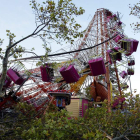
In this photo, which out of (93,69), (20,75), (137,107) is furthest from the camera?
(20,75)

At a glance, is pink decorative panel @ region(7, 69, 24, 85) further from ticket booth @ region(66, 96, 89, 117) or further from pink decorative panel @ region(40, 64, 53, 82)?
ticket booth @ region(66, 96, 89, 117)

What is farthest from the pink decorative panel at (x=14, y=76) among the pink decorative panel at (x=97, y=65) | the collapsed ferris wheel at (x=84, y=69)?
the pink decorative panel at (x=97, y=65)

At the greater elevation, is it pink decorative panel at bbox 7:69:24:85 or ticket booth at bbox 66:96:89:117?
pink decorative panel at bbox 7:69:24:85

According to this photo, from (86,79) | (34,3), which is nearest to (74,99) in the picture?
(86,79)

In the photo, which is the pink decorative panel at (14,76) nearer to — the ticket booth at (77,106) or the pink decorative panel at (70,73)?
the pink decorative panel at (70,73)

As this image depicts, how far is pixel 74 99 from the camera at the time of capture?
12.1 m

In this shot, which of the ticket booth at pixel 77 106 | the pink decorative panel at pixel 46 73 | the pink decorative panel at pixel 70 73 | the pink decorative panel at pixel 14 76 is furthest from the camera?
the ticket booth at pixel 77 106

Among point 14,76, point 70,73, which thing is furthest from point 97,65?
point 14,76

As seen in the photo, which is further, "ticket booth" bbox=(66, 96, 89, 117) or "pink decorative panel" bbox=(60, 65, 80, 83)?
"ticket booth" bbox=(66, 96, 89, 117)

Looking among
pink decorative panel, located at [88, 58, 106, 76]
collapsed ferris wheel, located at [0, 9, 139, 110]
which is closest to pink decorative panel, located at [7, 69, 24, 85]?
collapsed ferris wheel, located at [0, 9, 139, 110]

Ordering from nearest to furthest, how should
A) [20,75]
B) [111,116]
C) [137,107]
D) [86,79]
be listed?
[137,107], [111,116], [20,75], [86,79]

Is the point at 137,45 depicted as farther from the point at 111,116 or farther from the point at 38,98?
the point at 38,98

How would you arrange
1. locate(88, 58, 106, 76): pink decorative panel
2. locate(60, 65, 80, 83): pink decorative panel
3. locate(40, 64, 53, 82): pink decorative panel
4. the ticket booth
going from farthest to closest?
the ticket booth → locate(40, 64, 53, 82): pink decorative panel → locate(88, 58, 106, 76): pink decorative panel → locate(60, 65, 80, 83): pink decorative panel

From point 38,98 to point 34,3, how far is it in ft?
28.6
